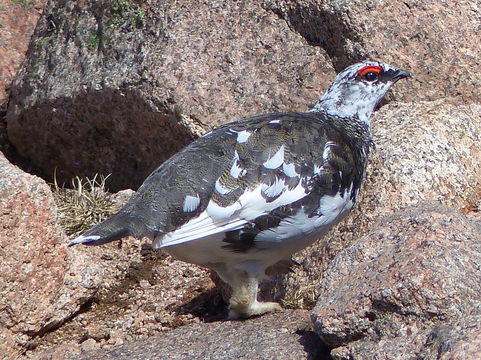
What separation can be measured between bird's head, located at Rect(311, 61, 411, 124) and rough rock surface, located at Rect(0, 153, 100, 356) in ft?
5.86

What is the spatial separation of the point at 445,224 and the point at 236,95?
260 centimetres

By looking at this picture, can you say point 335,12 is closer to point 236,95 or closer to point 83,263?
point 236,95

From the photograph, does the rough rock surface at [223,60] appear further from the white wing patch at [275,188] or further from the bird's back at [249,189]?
→ the white wing patch at [275,188]

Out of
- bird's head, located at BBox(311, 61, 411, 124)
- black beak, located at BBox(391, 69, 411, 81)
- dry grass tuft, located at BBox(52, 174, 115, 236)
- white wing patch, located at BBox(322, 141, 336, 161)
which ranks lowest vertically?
dry grass tuft, located at BBox(52, 174, 115, 236)

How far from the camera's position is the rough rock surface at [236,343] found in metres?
4.84

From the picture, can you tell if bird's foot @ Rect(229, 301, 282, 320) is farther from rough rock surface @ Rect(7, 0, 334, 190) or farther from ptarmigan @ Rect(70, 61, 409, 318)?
rough rock surface @ Rect(7, 0, 334, 190)

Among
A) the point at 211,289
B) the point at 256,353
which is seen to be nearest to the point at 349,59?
the point at 211,289

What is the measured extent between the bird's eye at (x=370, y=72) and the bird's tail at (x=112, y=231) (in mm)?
1880

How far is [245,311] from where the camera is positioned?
585cm

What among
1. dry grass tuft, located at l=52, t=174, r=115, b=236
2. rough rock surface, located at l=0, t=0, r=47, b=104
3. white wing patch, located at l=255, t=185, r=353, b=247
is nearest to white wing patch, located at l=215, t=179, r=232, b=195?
white wing patch, located at l=255, t=185, r=353, b=247

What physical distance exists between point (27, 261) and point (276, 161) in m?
1.50

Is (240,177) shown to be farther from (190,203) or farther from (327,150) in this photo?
(327,150)

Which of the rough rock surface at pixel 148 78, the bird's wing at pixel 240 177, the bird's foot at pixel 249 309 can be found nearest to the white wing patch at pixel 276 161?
the bird's wing at pixel 240 177

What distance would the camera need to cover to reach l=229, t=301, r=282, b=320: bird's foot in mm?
5832
